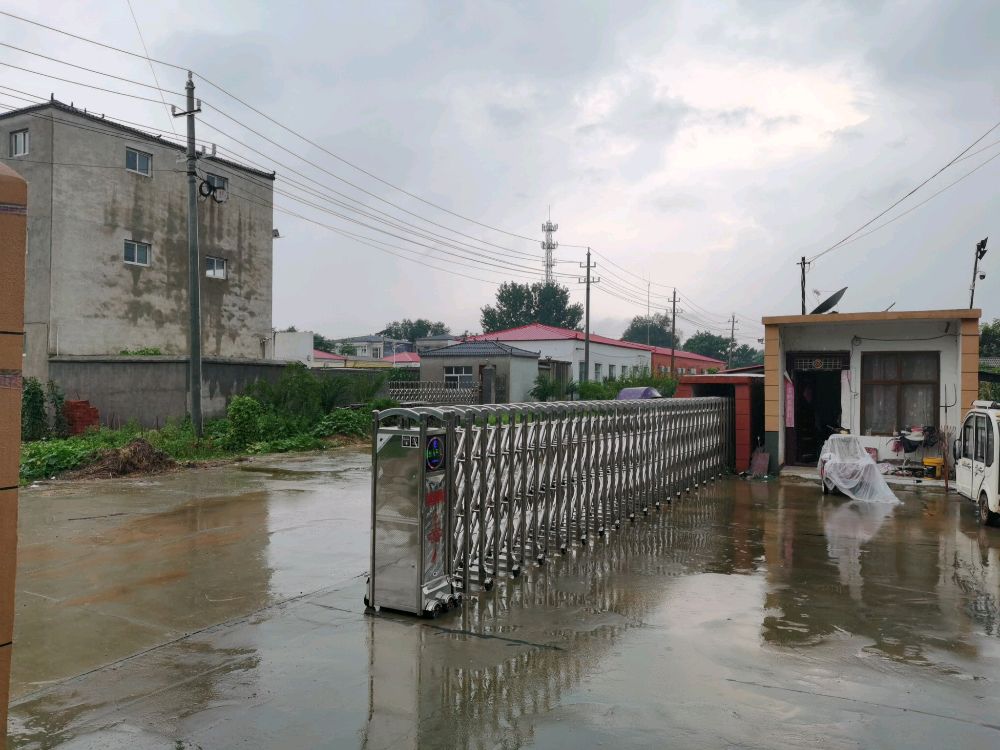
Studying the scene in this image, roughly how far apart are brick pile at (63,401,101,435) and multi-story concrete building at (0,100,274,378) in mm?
2663

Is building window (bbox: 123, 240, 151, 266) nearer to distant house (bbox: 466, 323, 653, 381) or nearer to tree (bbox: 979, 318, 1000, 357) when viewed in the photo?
distant house (bbox: 466, 323, 653, 381)

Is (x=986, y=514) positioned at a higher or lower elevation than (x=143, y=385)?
lower

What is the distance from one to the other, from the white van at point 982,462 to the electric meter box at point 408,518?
7645 millimetres

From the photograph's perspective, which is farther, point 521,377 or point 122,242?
point 521,377

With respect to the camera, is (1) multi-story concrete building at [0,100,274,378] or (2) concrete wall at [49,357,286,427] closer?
(2) concrete wall at [49,357,286,427]

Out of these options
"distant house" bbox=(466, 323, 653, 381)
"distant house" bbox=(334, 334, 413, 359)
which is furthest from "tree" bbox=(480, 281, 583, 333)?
"distant house" bbox=(466, 323, 653, 381)

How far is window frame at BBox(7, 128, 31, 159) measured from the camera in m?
22.2

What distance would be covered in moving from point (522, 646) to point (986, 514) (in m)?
7.89

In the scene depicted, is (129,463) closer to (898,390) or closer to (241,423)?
(241,423)

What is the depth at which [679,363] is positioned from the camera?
6022cm

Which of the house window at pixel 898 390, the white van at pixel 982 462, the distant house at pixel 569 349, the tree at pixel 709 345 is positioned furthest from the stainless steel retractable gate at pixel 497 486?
the tree at pixel 709 345

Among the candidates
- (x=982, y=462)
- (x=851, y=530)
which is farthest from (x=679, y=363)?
(x=851, y=530)

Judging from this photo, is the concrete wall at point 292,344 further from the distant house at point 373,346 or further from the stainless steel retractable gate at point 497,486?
the distant house at point 373,346

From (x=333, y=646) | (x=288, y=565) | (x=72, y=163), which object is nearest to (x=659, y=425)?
(x=288, y=565)
